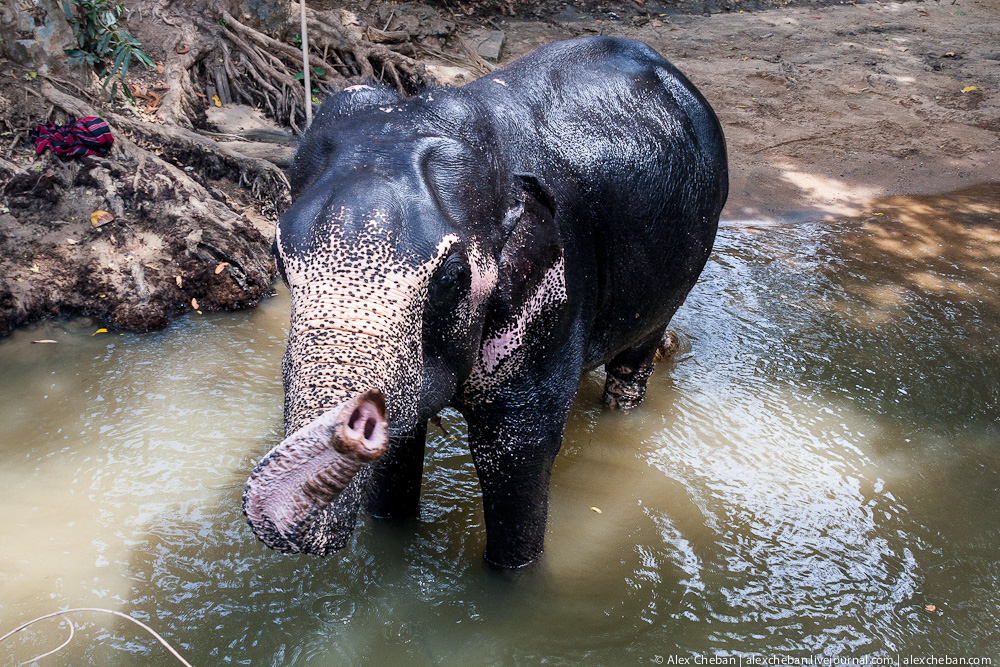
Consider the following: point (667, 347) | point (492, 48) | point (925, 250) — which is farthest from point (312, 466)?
point (492, 48)

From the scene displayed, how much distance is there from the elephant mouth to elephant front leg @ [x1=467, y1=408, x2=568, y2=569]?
1.09 m

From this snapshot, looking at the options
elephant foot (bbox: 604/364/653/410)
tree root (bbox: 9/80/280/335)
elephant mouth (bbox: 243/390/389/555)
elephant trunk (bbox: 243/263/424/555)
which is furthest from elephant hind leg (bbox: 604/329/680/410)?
elephant mouth (bbox: 243/390/389/555)

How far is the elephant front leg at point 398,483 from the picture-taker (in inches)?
127

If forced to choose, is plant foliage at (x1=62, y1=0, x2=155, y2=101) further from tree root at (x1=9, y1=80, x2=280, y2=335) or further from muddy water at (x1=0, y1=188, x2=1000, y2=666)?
muddy water at (x1=0, y1=188, x2=1000, y2=666)

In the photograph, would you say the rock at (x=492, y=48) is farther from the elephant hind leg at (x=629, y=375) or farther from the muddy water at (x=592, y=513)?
the elephant hind leg at (x=629, y=375)

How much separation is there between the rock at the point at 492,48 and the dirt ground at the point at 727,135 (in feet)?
0.34

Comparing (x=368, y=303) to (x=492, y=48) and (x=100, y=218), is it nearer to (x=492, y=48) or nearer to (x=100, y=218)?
(x=100, y=218)

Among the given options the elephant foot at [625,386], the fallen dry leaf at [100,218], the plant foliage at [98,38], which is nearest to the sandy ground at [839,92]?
the elephant foot at [625,386]

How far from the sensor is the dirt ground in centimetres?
518

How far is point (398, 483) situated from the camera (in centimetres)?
341

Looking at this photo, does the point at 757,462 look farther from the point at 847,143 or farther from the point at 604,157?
the point at 847,143

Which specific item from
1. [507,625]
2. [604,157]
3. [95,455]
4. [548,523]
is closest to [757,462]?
[548,523]

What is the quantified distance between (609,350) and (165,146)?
14.8 ft

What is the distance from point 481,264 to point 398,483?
1553mm
